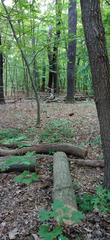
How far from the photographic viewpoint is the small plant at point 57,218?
291cm

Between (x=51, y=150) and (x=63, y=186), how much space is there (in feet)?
5.78

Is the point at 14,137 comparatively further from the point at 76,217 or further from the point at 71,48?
the point at 71,48

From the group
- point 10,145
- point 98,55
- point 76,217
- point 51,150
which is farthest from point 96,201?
point 10,145

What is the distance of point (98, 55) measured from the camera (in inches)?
144

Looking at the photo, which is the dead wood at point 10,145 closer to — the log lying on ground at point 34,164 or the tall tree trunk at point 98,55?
the log lying on ground at point 34,164

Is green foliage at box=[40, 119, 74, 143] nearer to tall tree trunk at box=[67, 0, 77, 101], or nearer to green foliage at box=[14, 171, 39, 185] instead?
green foliage at box=[14, 171, 39, 185]

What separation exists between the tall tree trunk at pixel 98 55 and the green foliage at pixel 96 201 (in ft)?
2.93

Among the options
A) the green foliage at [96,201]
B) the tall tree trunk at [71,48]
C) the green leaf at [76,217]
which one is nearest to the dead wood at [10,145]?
the green foliage at [96,201]

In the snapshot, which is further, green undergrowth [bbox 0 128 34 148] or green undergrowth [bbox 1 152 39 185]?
green undergrowth [bbox 0 128 34 148]

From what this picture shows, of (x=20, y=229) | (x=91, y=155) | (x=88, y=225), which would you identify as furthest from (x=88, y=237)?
(x=91, y=155)

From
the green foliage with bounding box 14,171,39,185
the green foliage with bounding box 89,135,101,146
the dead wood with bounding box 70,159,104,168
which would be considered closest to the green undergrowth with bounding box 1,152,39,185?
the green foliage with bounding box 14,171,39,185

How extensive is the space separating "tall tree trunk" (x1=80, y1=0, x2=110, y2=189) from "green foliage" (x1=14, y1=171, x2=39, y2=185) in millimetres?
1331

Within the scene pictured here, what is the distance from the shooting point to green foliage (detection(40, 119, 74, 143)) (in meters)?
6.75

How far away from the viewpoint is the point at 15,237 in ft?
10.5
